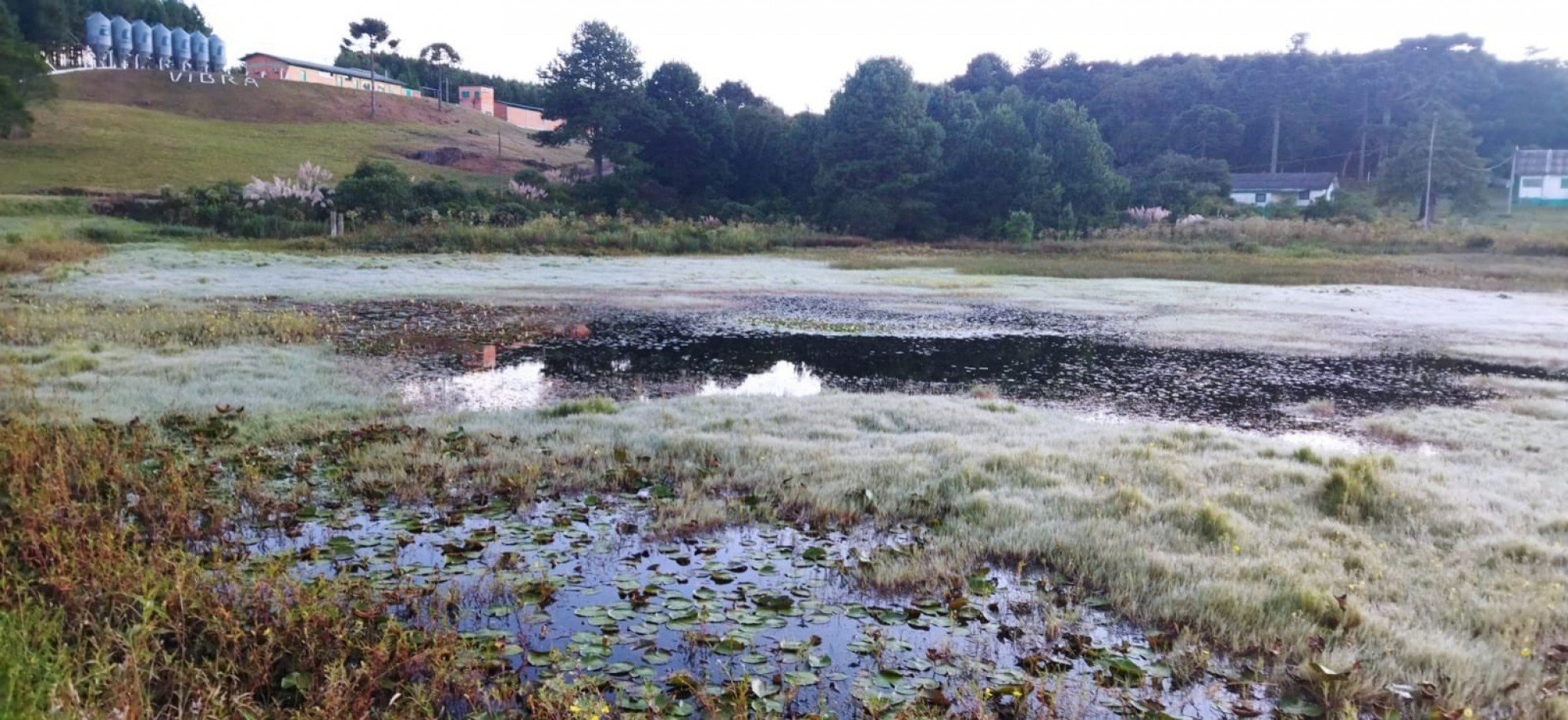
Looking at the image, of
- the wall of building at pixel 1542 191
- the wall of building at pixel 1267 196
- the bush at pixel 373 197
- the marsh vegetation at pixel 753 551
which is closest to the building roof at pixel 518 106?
the bush at pixel 373 197

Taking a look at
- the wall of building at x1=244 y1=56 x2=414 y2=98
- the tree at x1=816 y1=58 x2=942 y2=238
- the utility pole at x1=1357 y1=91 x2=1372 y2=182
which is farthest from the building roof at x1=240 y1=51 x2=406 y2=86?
the utility pole at x1=1357 y1=91 x2=1372 y2=182

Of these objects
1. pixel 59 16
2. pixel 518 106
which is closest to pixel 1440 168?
pixel 518 106

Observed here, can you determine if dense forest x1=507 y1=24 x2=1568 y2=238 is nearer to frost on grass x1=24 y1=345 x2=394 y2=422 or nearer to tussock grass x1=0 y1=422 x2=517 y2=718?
frost on grass x1=24 y1=345 x2=394 y2=422

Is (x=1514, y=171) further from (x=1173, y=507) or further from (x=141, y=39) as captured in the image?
(x=141, y=39)

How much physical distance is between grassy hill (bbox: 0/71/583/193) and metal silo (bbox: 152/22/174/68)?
10.4 metres

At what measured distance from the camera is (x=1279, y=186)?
68.4 meters

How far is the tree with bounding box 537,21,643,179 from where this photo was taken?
54781 millimetres

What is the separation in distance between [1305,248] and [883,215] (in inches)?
743

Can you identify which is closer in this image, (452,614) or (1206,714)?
(1206,714)

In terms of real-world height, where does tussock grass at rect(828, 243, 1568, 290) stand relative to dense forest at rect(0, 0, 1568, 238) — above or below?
below

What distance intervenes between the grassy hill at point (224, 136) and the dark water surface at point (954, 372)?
42.9 meters

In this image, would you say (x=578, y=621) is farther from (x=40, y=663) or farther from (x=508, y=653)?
(x=40, y=663)

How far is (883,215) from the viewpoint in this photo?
46.5m

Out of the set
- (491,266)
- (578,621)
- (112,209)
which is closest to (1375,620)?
(578,621)
